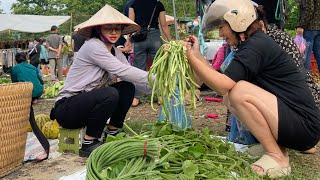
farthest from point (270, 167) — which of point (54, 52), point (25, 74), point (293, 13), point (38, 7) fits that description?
point (38, 7)

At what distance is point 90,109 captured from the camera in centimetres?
370

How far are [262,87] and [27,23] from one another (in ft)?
90.8

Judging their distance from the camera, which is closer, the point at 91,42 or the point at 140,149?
the point at 140,149

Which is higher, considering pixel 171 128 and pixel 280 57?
pixel 280 57

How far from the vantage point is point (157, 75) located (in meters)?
3.22

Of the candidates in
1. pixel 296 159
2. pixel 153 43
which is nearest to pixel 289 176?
pixel 296 159

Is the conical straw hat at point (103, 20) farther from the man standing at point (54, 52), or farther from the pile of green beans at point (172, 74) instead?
the man standing at point (54, 52)

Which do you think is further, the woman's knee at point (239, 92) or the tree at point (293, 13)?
the tree at point (293, 13)

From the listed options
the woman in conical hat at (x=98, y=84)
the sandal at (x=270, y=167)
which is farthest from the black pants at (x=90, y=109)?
the sandal at (x=270, y=167)

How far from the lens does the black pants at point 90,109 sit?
368 cm

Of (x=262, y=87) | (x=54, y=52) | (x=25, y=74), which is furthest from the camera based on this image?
(x=54, y=52)

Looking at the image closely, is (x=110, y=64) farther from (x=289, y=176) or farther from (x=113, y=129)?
(x=289, y=176)

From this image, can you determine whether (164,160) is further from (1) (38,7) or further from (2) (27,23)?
(1) (38,7)

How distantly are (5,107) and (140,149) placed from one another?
3.79ft
